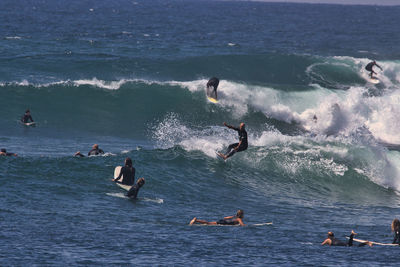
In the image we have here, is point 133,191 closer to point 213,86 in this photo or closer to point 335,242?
point 335,242

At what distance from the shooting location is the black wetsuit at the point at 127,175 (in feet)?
57.4

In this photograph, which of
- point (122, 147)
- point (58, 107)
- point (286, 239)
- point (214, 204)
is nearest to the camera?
point (286, 239)

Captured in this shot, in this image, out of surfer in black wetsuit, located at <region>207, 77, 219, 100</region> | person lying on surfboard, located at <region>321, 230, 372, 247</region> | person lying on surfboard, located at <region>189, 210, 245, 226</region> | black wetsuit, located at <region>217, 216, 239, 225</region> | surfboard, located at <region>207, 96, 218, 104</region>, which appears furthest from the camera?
surfboard, located at <region>207, 96, 218, 104</region>

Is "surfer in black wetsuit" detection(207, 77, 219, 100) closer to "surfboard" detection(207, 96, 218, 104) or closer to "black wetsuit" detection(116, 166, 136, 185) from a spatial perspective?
"surfboard" detection(207, 96, 218, 104)

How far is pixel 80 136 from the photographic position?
26.3 meters

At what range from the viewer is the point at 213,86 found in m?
31.6

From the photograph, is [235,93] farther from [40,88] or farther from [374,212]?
[374,212]

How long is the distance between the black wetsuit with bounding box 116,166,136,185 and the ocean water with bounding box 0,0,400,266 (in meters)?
0.42

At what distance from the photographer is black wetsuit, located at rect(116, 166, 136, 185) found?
1748 centimetres

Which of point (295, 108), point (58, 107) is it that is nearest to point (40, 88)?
point (58, 107)

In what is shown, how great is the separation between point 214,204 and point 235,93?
→ 15.2 metres

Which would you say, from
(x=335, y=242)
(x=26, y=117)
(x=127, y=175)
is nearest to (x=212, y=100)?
(x=26, y=117)

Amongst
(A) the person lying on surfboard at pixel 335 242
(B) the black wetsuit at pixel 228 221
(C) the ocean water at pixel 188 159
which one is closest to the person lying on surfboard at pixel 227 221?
(B) the black wetsuit at pixel 228 221

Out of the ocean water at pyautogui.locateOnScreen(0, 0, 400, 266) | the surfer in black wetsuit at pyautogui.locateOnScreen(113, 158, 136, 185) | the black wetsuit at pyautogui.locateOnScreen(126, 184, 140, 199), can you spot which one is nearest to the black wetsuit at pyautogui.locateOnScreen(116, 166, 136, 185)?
the surfer in black wetsuit at pyautogui.locateOnScreen(113, 158, 136, 185)
